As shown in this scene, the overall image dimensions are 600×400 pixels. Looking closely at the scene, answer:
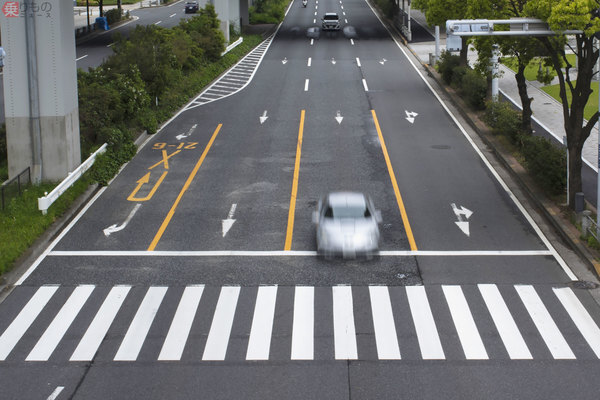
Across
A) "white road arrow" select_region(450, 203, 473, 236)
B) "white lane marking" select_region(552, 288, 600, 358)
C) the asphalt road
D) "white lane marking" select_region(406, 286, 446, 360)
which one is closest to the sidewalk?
the asphalt road

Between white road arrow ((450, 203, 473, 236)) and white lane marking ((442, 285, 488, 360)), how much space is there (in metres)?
4.39

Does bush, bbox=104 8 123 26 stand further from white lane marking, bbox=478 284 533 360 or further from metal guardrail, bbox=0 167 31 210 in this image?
white lane marking, bbox=478 284 533 360

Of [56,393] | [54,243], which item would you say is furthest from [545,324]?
[54,243]

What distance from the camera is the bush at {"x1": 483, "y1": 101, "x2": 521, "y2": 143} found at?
30.4m

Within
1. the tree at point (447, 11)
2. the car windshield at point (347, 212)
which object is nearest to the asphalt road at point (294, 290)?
the car windshield at point (347, 212)

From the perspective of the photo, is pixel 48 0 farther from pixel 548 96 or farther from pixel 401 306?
pixel 548 96

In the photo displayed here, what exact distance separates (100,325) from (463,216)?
40.7ft

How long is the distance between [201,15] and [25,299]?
3934cm

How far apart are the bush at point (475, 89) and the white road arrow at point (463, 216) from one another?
13.0m

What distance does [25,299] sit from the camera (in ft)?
59.4

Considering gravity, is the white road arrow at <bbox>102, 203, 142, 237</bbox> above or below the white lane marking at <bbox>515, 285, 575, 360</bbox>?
above


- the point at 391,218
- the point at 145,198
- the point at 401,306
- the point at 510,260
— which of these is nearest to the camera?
the point at 401,306

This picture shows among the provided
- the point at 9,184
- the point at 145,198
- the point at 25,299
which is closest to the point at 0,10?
the point at 9,184

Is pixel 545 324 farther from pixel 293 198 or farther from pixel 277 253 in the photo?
pixel 293 198
